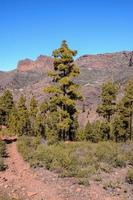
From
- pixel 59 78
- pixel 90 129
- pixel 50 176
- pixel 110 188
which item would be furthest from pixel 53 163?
pixel 90 129

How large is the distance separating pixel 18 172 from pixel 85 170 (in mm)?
4346

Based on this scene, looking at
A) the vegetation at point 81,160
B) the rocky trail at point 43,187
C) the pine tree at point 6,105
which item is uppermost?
the pine tree at point 6,105

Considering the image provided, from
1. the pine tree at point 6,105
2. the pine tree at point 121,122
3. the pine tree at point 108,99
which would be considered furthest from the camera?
the pine tree at point 6,105

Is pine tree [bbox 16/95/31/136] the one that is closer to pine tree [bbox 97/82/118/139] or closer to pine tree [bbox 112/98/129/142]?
pine tree [bbox 97/82/118/139]

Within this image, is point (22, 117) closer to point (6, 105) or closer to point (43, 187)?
point (6, 105)

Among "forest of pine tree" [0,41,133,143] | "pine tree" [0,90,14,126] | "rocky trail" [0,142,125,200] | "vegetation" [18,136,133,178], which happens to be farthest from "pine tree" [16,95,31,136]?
"rocky trail" [0,142,125,200]

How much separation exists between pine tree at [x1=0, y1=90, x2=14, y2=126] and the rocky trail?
185ft

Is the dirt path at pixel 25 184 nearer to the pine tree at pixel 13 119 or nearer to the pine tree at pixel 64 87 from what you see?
the pine tree at pixel 64 87

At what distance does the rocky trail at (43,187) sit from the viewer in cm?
1767

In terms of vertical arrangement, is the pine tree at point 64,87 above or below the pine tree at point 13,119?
above

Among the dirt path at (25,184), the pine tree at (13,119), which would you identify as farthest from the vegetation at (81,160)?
the pine tree at (13,119)

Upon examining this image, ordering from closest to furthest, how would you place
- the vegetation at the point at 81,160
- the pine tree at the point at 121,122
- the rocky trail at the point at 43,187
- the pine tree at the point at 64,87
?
1. the rocky trail at the point at 43,187
2. the vegetation at the point at 81,160
3. the pine tree at the point at 64,87
4. the pine tree at the point at 121,122

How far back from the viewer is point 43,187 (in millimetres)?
19344

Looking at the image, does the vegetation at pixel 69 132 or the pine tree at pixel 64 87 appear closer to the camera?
the vegetation at pixel 69 132
